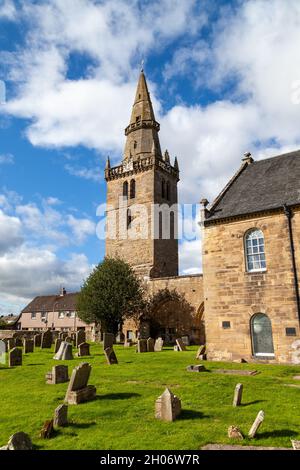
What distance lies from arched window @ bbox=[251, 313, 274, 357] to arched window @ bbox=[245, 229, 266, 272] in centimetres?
258

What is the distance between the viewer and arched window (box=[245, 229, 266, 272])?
741 inches

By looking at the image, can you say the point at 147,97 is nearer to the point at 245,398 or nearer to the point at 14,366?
the point at 14,366

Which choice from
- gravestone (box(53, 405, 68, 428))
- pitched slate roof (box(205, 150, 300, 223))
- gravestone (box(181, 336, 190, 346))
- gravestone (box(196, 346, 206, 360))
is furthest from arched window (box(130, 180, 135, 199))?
gravestone (box(53, 405, 68, 428))

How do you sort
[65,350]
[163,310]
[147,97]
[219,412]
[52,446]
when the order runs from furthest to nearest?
[147,97]
[163,310]
[65,350]
[219,412]
[52,446]

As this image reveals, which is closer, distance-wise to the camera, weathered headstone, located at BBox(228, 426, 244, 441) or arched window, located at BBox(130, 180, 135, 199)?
weathered headstone, located at BBox(228, 426, 244, 441)

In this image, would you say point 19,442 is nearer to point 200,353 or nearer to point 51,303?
point 200,353

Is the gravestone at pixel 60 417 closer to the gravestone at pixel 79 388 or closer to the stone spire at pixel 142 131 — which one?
the gravestone at pixel 79 388

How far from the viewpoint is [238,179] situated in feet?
79.3

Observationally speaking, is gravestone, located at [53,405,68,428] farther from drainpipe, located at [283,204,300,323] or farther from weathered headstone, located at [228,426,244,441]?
drainpipe, located at [283,204,300,323]

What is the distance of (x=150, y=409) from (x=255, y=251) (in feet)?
39.8

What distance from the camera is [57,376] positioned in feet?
43.0
